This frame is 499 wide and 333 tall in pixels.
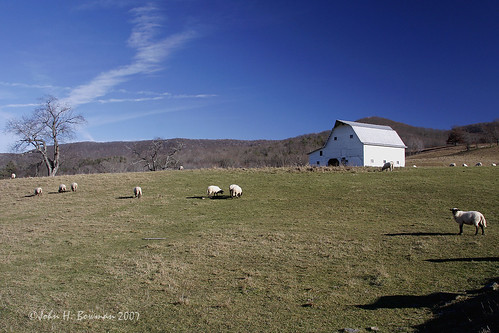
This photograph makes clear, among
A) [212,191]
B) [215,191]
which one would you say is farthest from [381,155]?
[212,191]

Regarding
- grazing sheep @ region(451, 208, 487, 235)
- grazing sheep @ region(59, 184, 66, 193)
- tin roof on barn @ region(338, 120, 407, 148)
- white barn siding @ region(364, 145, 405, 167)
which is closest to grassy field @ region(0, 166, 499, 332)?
grazing sheep @ region(451, 208, 487, 235)

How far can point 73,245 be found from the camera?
651 inches

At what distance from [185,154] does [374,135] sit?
285ft

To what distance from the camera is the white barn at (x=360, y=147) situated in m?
53.1

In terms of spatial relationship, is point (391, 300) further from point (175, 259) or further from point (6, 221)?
point (6, 221)

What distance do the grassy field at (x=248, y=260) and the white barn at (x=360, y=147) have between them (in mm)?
25014

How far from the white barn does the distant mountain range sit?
861 centimetres

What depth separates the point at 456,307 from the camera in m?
7.88

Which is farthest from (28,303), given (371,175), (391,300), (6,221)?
(371,175)

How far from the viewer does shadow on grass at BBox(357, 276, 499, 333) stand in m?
6.39

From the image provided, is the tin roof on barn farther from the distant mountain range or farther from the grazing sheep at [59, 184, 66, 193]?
the grazing sheep at [59, 184, 66, 193]

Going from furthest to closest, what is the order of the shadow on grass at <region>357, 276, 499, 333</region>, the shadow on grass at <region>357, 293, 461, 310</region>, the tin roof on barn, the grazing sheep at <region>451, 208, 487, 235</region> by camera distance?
the tin roof on barn, the grazing sheep at <region>451, 208, 487, 235</region>, the shadow on grass at <region>357, 293, 461, 310</region>, the shadow on grass at <region>357, 276, 499, 333</region>

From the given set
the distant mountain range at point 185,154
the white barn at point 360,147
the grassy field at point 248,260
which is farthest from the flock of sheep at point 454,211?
the distant mountain range at point 185,154

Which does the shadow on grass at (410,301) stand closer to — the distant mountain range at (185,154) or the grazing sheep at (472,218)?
the grazing sheep at (472,218)
